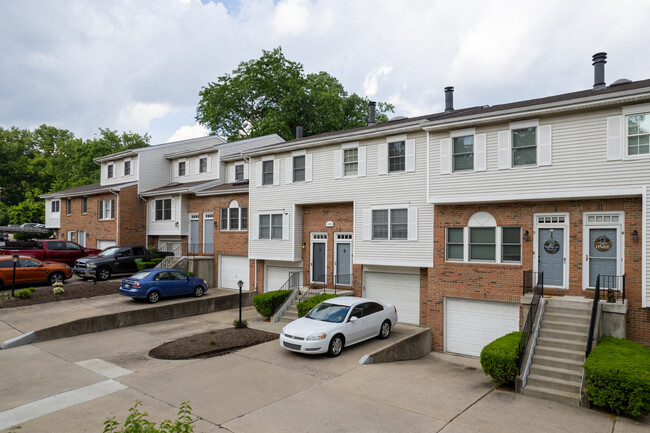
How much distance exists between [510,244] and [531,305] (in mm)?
3753

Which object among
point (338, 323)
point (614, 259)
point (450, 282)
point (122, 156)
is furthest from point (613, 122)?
point (122, 156)

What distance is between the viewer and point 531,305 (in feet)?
33.6

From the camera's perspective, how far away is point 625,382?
300 inches

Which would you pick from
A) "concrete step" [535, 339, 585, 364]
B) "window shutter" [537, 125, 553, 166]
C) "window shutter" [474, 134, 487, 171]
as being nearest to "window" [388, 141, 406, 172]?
"window shutter" [474, 134, 487, 171]

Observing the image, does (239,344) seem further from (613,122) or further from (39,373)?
(613,122)

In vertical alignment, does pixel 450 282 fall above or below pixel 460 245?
below

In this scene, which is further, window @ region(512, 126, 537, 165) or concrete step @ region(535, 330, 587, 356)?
window @ region(512, 126, 537, 165)

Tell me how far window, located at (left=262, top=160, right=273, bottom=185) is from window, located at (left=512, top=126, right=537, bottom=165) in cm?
1155

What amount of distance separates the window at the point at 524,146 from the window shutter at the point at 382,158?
193 inches

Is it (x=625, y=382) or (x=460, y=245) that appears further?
(x=460, y=245)

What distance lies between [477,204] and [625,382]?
7.51 metres

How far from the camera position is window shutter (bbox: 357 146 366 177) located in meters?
17.3

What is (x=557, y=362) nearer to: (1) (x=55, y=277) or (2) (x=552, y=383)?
(2) (x=552, y=383)

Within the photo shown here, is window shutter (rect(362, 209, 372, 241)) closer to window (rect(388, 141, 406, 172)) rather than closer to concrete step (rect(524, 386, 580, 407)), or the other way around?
window (rect(388, 141, 406, 172))
